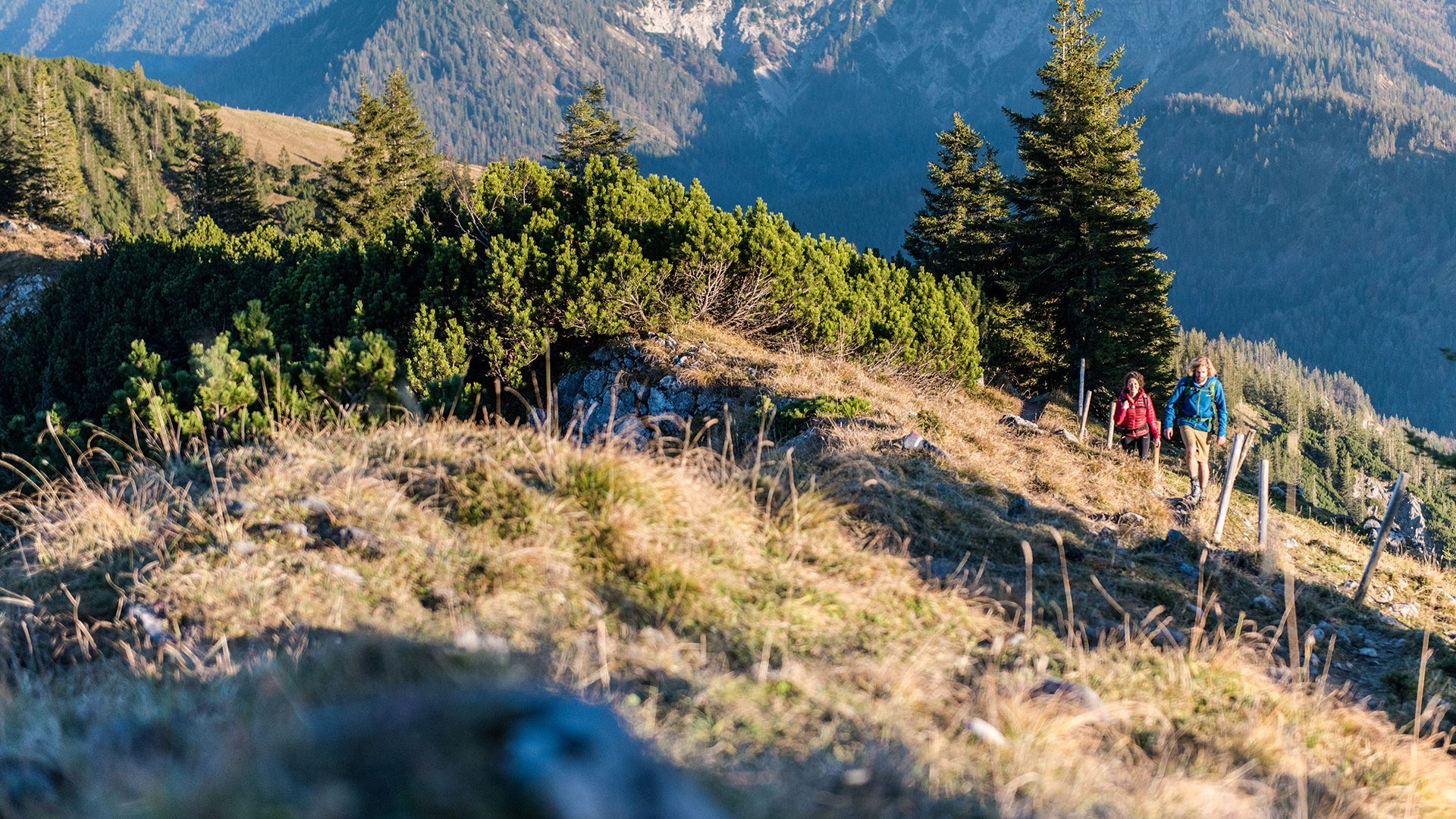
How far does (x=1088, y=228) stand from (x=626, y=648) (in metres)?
25.3

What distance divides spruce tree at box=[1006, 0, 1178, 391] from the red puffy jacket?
35.9 feet

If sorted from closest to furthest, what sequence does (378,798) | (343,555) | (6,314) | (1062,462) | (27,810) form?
(378,798)
(27,810)
(343,555)
(1062,462)
(6,314)

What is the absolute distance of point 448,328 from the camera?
53.3ft

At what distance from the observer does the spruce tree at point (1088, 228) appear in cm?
2477

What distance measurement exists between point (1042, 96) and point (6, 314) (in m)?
47.5

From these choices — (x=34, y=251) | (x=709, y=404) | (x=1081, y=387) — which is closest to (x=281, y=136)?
(x=34, y=251)

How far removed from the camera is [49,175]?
2206 inches

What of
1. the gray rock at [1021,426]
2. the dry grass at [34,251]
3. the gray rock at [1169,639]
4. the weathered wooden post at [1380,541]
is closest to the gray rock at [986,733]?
the gray rock at [1169,639]

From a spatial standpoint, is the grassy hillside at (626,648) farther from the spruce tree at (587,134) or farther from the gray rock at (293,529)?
the spruce tree at (587,134)

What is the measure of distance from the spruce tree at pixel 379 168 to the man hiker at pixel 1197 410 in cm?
3996

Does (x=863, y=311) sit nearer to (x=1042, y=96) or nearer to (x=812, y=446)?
(x=812, y=446)

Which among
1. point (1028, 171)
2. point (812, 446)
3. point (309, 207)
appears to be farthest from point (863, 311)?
point (309, 207)

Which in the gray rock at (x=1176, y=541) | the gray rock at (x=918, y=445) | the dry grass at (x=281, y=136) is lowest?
the gray rock at (x=1176, y=541)

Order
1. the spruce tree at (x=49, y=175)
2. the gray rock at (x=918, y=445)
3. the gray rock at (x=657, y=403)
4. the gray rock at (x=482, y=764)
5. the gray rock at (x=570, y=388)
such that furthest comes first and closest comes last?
the spruce tree at (x=49, y=175) → the gray rock at (x=570, y=388) → the gray rock at (x=657, y=403) → the gray rock at (x=918, y=445) → the gray rock at (x=482, y=764)
